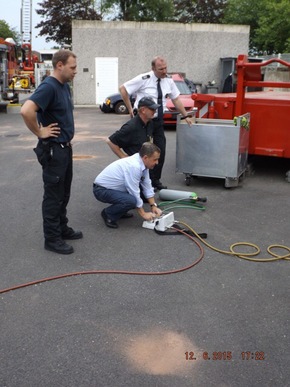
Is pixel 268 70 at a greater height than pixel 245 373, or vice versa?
pixel 268 70

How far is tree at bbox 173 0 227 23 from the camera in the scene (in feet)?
156

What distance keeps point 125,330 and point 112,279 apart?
2.71ft

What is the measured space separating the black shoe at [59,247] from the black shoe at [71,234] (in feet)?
0.87

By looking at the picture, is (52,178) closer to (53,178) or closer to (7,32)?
(53,178)

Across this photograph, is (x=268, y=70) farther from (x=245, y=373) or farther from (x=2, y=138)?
(x=245, y=373)

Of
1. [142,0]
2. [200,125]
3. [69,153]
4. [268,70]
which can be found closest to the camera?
[69,153]

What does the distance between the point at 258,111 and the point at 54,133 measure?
421 cm

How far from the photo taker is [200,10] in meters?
48.2

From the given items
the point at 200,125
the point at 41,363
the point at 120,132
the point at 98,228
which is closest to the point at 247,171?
the point at 200,125

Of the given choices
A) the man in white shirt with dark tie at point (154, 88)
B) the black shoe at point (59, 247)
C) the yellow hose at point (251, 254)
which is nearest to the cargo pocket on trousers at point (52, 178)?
the black shoe at point (59, 247)

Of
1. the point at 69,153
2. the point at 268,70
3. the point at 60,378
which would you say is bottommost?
the point at 60,378

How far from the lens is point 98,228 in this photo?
530cm

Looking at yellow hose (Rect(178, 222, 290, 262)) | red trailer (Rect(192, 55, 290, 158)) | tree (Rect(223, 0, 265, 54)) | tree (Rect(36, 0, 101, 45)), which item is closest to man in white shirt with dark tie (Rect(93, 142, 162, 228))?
yellow hose (Rect(178, 222, 290, 262))

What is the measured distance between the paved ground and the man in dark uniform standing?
361 millimetres
